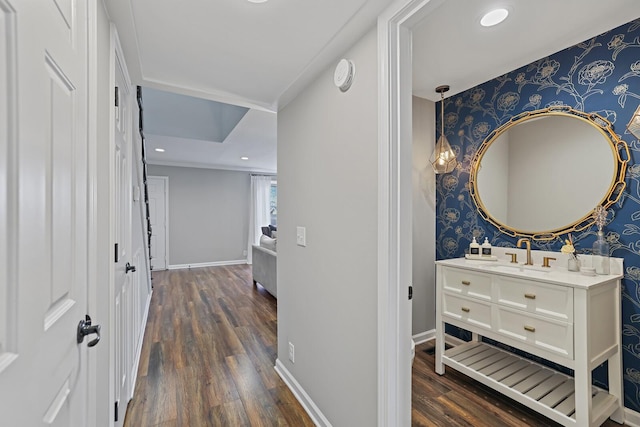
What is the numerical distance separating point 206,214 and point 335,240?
18.8ft

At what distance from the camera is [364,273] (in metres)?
1.39

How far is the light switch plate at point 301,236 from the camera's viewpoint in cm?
192

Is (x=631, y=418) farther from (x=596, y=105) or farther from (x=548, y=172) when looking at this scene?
(x=596, y=105)

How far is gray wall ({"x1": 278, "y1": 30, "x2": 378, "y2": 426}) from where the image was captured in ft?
4.44

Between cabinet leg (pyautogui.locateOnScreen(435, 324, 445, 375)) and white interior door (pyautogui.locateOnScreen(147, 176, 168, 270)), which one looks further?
white interior door (pyautogui.locateOnScreen(147, 176, 168, 270))

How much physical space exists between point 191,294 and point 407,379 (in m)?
4.03

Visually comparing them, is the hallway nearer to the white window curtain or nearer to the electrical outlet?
the electrical outlet

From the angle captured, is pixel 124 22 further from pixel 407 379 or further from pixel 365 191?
pixel 407 379

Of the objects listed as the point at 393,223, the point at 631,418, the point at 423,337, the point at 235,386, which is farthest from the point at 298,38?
the point at 631,418

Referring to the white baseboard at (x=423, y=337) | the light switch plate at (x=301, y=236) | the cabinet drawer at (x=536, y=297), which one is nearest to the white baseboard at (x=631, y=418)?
the cabinet drawer at (x=536, y=297)

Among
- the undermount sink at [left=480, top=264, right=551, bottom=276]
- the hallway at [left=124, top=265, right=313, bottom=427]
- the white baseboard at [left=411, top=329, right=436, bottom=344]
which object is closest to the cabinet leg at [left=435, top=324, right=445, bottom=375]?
the white baseboard at [left=411, top=329, right=436, bottom=344]

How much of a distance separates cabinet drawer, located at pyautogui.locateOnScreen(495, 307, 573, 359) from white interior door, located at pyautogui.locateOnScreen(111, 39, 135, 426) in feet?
7.76

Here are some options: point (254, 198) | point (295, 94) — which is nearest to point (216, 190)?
point (254, 198)

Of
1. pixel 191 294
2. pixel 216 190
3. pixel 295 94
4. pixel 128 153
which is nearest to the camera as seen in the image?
pixel 128 153
